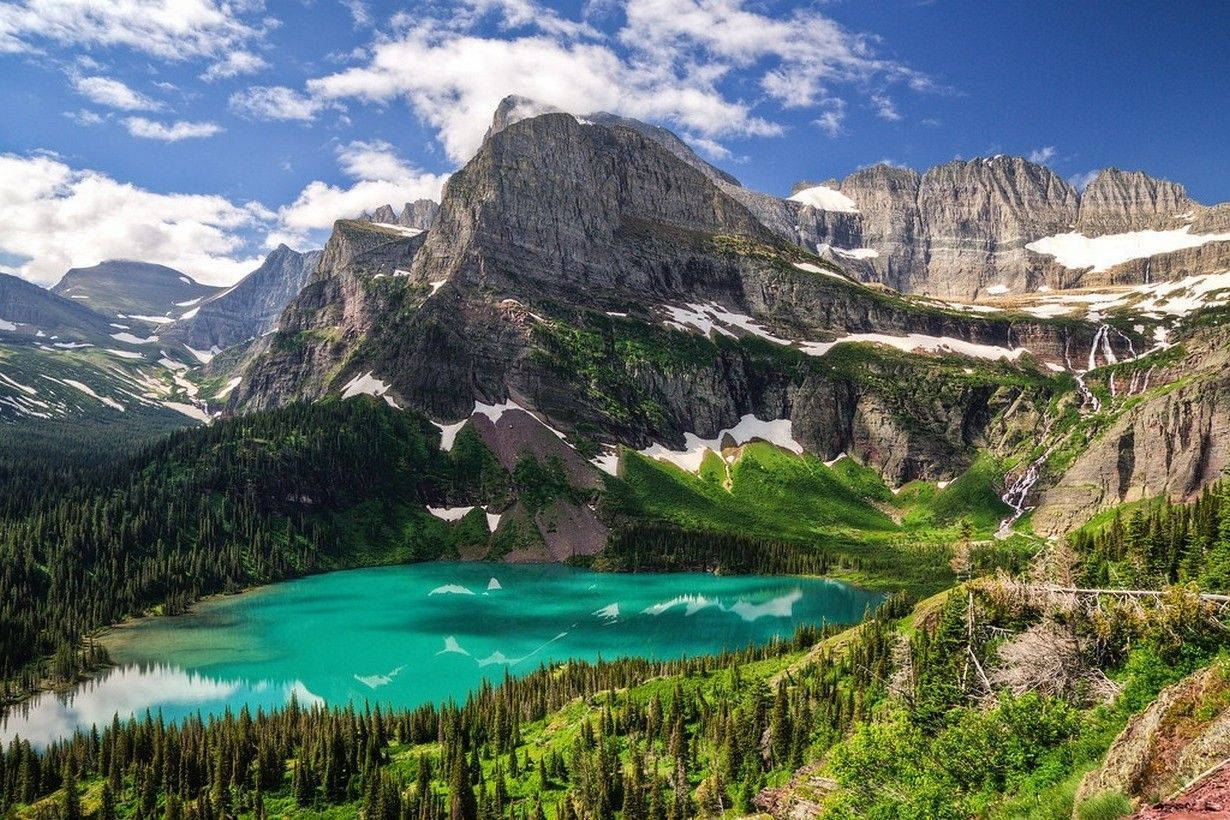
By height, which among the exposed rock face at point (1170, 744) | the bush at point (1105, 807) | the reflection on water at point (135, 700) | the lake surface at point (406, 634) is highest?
the exposed rock face at point (1170, 744)

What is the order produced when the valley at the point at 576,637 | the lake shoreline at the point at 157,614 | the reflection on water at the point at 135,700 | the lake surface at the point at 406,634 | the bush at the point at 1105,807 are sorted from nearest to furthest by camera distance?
the bush at the point at 1105,807 < the valley at the point at 576,637 < the reflection on water at the point at 135,700 < the lake surface at the point at 406,634 < the lake shoreline at the point at 157,614

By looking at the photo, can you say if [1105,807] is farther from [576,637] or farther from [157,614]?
[157,614]

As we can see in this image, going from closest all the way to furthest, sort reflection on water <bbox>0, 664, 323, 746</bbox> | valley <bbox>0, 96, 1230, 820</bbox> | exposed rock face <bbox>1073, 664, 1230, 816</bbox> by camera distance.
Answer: exposed rock face <bbox>1073, 664, 1230, 816</bbox> < valley <bbox>0, 96, 1230, 820</bbox> < reflection on water <bbox>0, 664, 323, 746</bbox>

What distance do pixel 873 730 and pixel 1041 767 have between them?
720 cm

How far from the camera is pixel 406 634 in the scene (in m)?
106

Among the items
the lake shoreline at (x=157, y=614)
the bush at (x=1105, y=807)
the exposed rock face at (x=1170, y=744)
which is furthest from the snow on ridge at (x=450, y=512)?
the bush at (x=1105, y=807)

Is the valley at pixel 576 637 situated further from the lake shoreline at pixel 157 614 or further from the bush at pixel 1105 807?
the lake shoreline at pixel 157 614

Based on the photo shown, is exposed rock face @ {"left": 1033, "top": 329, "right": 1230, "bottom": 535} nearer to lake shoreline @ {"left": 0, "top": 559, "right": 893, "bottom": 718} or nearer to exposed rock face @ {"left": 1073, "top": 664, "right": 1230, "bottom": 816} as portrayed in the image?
lake shoreline @ {"left": 0, "top": 559, "right": 893, "bottom": 718}

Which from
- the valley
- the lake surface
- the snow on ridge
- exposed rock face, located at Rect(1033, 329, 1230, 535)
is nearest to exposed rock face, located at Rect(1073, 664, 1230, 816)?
the valley

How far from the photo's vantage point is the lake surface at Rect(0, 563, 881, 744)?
8069 centimetres

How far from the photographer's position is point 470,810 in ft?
158

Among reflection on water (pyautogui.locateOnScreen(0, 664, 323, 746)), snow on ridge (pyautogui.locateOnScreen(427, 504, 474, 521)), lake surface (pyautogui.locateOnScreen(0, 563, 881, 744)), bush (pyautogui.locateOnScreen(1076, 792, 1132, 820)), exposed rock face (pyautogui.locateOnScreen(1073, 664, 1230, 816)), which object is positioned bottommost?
reflection on water (pyautogui.locateOnScreen(0, 664, 323, 746))

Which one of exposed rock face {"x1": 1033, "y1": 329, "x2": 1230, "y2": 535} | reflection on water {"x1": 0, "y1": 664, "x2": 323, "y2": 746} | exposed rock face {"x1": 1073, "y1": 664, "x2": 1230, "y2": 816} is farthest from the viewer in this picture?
exposed rock face {"x1": 1033, "y1": 329, "x2": 1230, "y2": 535}

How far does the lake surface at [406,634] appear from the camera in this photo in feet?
265
